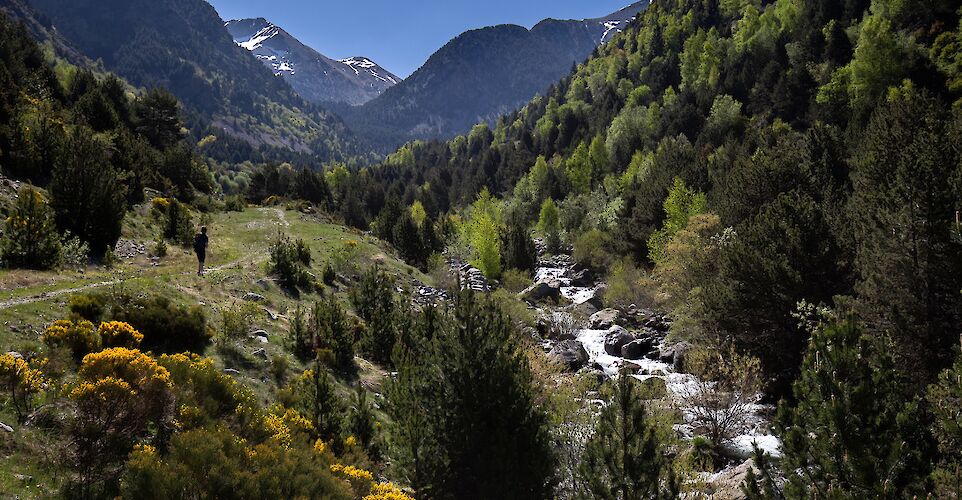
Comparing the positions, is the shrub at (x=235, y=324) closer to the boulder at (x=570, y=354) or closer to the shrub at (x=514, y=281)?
the boulder at (x=570, y=354)

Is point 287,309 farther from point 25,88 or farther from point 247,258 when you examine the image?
point 25,88

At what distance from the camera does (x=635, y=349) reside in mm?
34000

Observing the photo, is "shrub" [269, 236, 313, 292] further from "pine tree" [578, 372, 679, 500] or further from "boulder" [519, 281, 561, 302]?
"boulder" [519, 281, 561, 302]

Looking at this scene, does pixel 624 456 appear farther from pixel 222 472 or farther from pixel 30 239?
pixel 30 239

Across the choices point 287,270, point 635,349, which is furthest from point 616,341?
point 287,270

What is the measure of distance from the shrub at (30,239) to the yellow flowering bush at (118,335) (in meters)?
9.12

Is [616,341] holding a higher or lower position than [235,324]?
higher

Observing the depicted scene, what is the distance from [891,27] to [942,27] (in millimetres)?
6073

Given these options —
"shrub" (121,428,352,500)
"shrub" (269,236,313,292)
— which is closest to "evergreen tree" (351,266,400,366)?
"shrub" (269,236,313,292)

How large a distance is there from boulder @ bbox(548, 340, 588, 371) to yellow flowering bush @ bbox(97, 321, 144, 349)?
1990cm

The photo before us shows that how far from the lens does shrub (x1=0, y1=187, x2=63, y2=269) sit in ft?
61.1

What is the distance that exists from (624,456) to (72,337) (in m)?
13.0

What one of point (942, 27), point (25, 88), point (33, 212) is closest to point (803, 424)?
point (33, 212)

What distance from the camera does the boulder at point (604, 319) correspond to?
41.2 m
